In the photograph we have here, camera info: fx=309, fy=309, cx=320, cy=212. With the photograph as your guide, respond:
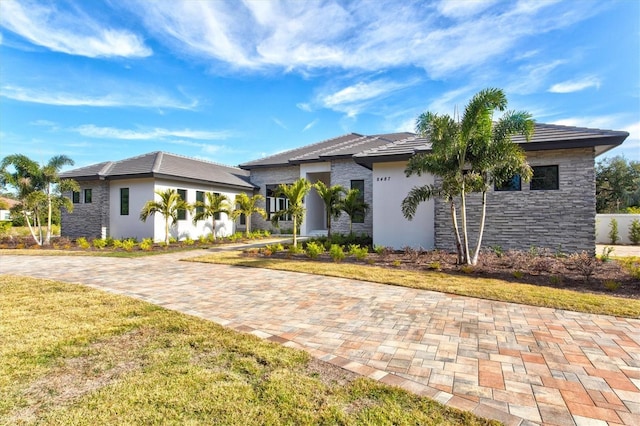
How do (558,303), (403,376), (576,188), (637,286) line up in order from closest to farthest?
(403,376) → (558,303) → (637,286) → (576,188)

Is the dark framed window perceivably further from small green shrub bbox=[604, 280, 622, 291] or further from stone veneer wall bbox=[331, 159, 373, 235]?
stone veneer wall bbox=[331, 159, 373, 235]

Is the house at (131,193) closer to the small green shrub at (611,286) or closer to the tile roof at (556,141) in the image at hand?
the tile roof at (556,141)

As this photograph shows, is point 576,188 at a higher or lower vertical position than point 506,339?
higher

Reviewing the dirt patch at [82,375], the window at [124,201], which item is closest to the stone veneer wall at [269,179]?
the window at [124,201]

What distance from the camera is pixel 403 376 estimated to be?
10.1 feet

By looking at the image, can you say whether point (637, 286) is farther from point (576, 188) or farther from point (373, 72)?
point (373, 72)

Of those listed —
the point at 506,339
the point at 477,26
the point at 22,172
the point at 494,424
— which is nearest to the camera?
the point at 494,424

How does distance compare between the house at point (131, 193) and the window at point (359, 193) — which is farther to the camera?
the house at point (131, 193)

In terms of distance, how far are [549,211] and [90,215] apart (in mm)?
23005

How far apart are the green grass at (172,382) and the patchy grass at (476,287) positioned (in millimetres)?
4209

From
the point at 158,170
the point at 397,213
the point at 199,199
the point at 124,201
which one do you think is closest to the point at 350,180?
the point at 397,213

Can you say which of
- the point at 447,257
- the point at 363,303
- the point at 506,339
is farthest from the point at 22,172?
the point at 506,339

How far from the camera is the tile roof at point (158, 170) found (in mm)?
16797

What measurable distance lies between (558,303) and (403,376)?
418cm
